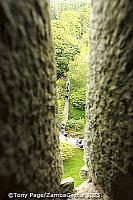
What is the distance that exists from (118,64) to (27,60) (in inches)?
→ 8.2

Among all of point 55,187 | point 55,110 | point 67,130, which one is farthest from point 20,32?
point 67,130

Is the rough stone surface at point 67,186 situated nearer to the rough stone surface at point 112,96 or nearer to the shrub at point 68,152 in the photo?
the rough stone surface at point 112,96

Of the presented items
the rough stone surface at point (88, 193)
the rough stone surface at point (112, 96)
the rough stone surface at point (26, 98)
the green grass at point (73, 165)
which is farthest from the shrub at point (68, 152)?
the rough stone surface at point (26, 98)

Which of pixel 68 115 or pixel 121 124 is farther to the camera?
pixel 68 115

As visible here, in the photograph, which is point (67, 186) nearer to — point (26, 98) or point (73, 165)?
point (26, 98)

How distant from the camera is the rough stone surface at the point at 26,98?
56 centimetres

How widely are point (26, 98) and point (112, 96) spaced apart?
8.7 inches

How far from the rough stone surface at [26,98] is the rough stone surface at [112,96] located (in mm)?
125

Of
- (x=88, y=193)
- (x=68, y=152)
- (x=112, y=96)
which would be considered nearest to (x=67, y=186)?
(x=88, y=193)

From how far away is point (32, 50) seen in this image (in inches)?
24.8

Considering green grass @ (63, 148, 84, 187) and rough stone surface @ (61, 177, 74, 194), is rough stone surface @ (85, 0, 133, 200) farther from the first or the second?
green grass @ (63, 148, 84, 187)

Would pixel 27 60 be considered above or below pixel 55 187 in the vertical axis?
above

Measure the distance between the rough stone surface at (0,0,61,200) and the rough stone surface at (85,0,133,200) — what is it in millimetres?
125

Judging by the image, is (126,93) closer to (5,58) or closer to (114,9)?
(114,9)
